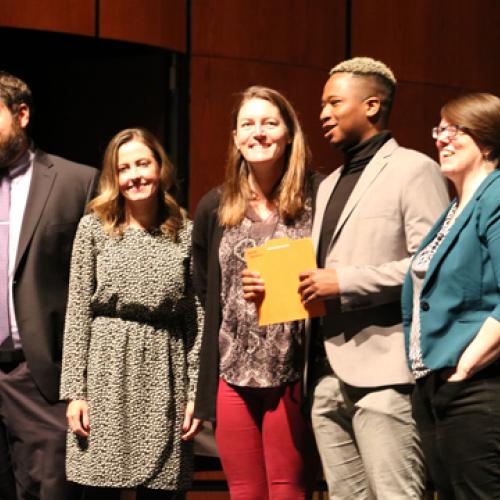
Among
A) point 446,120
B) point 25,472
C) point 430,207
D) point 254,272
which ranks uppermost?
point 446,120

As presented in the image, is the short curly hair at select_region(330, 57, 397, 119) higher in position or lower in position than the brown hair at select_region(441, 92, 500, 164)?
higher

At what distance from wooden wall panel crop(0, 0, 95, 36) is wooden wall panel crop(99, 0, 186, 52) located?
8 cm

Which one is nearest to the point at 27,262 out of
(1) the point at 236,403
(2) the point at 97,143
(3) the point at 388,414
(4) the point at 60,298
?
(4) the point at 60,298

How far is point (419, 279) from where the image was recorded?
2623 millimetres

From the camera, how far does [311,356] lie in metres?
2.97

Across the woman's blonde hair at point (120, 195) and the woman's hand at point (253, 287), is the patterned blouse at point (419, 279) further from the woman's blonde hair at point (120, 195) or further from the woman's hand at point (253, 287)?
the woman's blonde hair at point (120, 195)

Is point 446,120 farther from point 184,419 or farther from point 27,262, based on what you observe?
point 27,262

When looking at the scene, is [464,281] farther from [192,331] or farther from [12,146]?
[12,146]

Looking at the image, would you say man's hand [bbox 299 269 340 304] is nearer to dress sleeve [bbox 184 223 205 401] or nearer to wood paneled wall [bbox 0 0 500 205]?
dress sleeve [bbox 184 223 205 401]

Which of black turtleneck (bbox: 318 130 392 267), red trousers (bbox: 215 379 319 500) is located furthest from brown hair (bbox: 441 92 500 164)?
red trousers (bbox: 215 379 319 500)

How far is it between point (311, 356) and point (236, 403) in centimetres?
27

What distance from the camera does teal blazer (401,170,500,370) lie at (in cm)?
246

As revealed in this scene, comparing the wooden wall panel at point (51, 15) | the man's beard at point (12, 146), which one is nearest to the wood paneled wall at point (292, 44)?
the wooden wall panel at point (51, 15)

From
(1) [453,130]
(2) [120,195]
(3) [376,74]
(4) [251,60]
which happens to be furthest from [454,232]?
(4) [251,60]
